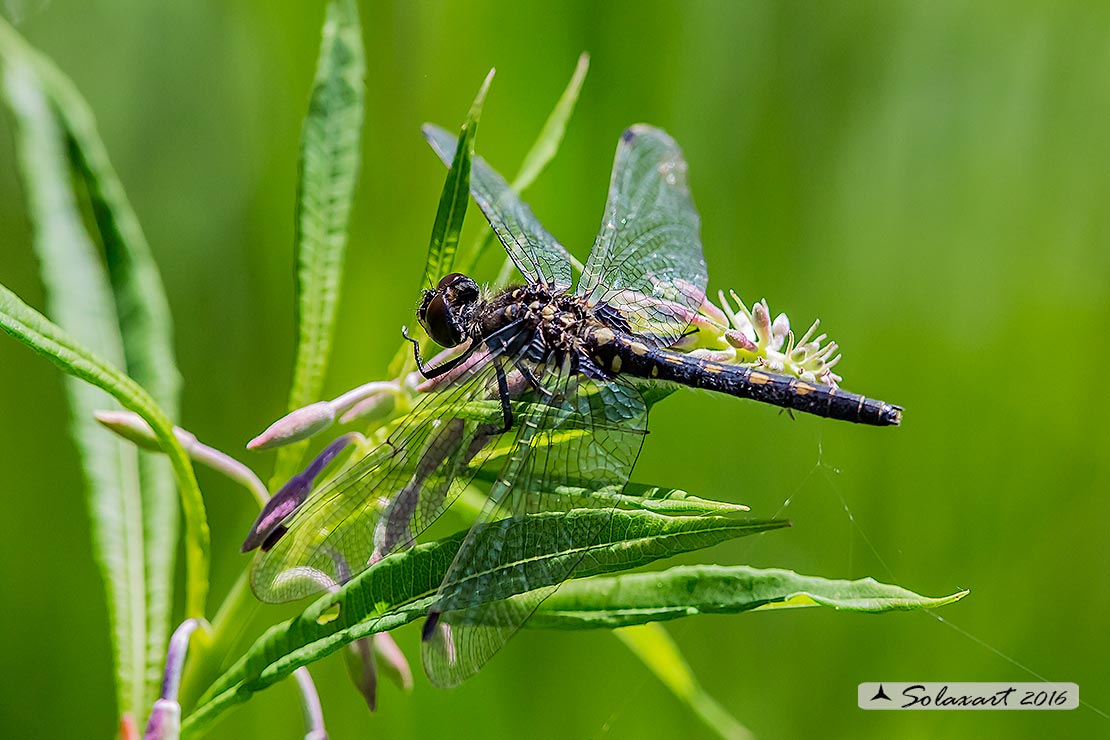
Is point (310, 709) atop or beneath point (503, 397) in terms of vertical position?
beneath

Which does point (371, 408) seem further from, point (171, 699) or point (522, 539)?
point (171, 699)

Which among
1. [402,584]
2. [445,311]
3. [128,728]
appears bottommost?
[128,728]

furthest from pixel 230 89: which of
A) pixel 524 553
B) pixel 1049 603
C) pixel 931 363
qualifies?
pixel 1049 603

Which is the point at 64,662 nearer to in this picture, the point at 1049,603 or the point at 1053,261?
the point at 1049,603

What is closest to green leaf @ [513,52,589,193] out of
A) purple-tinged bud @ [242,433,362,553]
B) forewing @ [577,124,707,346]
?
forewing @ [577,124,707,346]

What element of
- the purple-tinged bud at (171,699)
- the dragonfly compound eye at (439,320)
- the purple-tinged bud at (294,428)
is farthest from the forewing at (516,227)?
the purple-tinged bud at (171,699)

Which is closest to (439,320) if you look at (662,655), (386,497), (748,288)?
(386,497)

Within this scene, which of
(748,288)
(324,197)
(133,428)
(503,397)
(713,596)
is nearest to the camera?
(713,596)

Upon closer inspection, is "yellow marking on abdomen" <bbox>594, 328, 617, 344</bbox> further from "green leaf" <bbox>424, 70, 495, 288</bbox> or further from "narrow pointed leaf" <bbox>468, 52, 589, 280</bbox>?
"green leaf" <bbox>424, 70, 495, 288</bbox>

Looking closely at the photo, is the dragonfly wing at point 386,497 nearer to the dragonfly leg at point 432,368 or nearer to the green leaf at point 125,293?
the dragonfly leg at point 432,368
